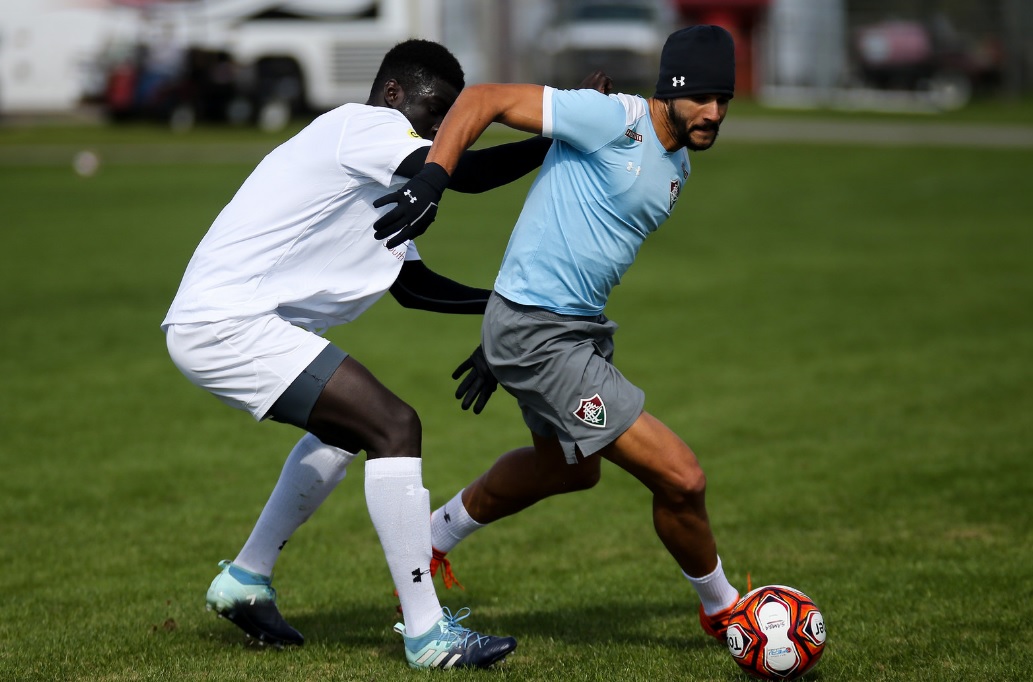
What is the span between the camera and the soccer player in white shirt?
4.78 meters

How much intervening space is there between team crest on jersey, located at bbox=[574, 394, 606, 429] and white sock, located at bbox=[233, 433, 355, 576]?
43.8 inches

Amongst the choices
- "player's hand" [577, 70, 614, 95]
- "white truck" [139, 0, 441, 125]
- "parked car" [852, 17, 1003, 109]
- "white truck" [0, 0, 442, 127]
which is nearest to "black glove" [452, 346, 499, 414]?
"player's hand" [577, 70, 614, 95]

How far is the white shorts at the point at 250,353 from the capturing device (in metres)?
4.78

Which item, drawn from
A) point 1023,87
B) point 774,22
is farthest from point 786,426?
point 1023,87

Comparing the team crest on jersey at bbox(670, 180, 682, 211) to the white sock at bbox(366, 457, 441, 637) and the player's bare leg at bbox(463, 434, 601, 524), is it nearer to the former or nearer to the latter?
the player's bare leg at bbox(463, 434, 601, 524)

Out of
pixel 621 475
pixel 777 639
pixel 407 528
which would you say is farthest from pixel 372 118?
pixel 621 475

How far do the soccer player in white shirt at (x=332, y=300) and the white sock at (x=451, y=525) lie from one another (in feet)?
2.05

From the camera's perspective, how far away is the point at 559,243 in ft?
15.9

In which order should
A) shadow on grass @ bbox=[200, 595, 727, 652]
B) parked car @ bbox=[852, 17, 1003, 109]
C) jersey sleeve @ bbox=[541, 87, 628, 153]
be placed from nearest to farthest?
jersey sleeve @ bbox=[541, 87, 628, 153] < shadow on grass @ bbox=[200, 595, 727, 652] < parked car @ bbox=[852, 17, 1003, 109]

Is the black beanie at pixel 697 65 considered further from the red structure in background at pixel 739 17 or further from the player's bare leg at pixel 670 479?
the red structure in background at pixel 739 17

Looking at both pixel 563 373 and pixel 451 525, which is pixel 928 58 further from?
pixel 563 373

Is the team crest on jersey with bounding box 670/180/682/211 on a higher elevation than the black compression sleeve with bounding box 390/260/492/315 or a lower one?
higher

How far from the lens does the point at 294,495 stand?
5371mm

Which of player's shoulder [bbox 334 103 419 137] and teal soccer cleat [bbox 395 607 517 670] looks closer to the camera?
player's shoulder [bbox 334 103 419 137]
